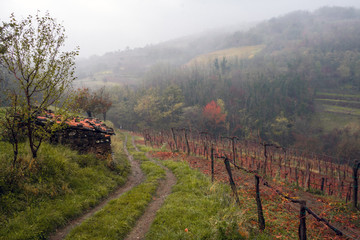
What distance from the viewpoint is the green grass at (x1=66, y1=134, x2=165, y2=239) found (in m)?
5.75

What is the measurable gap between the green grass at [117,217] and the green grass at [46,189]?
30.0 inches

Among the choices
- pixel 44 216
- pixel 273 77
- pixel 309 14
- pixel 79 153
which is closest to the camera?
pixel 44 216

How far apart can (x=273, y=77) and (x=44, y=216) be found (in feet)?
289

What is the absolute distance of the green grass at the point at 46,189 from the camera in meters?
5.64

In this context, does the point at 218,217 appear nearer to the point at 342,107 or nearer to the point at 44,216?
the point at 44,216

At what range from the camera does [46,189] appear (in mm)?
7047

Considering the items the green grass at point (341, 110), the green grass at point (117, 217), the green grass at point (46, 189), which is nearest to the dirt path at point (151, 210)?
the green grass at point (117, 217)

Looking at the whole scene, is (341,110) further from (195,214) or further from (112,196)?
(112,196)

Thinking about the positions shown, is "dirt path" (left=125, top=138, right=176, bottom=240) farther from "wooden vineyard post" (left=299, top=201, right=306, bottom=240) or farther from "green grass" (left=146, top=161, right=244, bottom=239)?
"wooden vineyard post" (left=299, top=201, right=306, bottom=240)

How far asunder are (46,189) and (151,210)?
384 centimetres

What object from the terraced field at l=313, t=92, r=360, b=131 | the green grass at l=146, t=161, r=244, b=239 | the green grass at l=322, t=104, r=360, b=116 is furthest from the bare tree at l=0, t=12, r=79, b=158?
the green grass at l=322, t=104, r=360, b=116

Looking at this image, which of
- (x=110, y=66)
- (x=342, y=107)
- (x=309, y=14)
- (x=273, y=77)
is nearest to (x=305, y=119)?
(x=342, y=107)

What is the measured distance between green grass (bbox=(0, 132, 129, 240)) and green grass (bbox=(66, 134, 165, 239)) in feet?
2.50

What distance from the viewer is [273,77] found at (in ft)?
264
